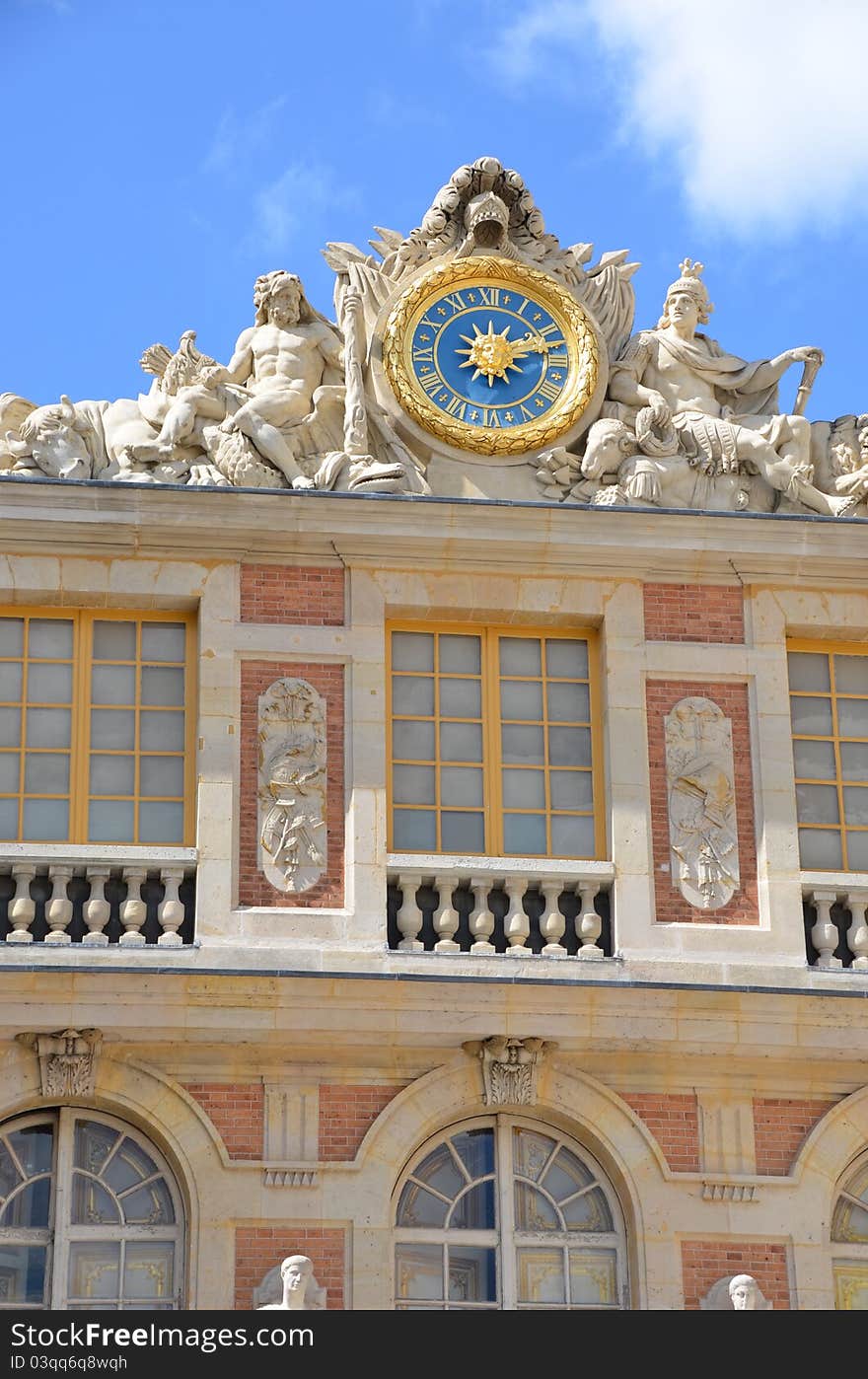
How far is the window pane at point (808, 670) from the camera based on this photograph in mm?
25203

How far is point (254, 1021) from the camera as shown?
23125 millimetres

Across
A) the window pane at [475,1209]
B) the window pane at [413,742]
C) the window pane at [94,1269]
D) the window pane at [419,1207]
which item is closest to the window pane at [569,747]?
the window pane at [413,742]

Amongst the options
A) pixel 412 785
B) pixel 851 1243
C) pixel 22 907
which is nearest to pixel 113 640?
pixel 22 907

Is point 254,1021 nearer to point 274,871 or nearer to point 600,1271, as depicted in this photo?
point 274,871

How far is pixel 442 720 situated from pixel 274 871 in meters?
1.78

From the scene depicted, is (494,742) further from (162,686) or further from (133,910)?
(133,910)

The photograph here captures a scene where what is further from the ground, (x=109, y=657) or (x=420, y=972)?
(x=109, y=657)

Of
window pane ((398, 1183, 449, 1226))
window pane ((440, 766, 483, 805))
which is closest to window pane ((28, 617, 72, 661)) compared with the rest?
window pane ((440, 766, 483, 805))

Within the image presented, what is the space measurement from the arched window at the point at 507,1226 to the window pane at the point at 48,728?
3.90 m

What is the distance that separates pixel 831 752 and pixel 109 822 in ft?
17.2

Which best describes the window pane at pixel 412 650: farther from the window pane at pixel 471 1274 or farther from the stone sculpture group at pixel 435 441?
the window pane at pixel 471 1274

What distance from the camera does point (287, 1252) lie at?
2289 cm
